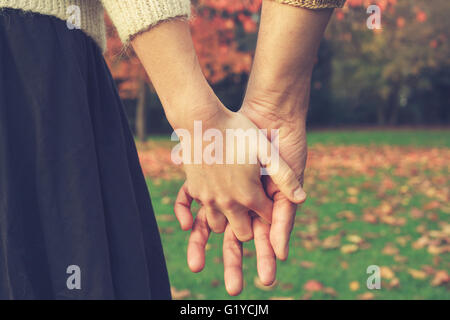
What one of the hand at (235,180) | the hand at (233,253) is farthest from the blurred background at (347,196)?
the hand at (233,253)

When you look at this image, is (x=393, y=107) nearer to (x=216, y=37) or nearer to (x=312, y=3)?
(x=216, y=37)

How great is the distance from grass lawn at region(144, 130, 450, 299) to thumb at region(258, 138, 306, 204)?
185cm

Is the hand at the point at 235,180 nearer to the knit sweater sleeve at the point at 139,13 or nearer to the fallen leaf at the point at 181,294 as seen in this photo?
the knit sweater sleeve at the point at 139,13

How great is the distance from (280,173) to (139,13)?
570mm

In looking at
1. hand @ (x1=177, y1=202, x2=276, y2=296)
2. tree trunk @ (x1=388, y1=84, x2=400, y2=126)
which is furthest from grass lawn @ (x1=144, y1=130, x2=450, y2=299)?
tree trunk @ (x1=388, y1=84, x2=400, y2=126)

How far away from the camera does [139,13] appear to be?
3.67ft

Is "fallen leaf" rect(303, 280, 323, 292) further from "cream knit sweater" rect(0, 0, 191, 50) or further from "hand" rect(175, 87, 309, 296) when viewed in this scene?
"cream knit sweater" rect(0, 0, 191, 50)

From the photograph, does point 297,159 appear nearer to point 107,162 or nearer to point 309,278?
point 107,162

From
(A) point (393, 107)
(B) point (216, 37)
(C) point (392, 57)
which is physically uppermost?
(C) point (392, 57)

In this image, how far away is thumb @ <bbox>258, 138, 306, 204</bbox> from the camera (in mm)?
1287

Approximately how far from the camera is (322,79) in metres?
20.6

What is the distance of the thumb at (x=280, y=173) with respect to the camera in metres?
1.29

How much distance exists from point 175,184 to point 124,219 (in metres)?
5.64

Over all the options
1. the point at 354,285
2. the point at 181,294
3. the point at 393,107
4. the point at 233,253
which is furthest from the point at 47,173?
the point at 393,107
